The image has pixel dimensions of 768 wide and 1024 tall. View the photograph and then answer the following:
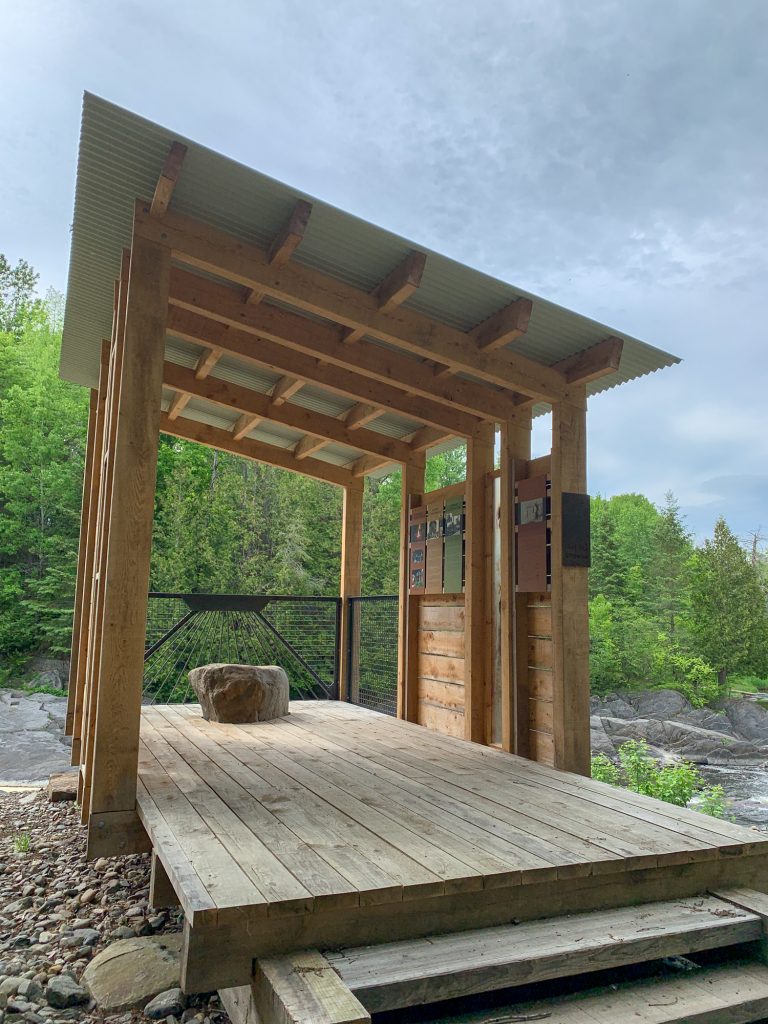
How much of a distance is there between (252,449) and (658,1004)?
591 cm

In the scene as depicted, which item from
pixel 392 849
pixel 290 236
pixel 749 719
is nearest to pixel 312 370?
pixel 290 236

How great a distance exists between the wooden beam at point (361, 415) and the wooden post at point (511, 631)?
129cm

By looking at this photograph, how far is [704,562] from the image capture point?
85.3 feet

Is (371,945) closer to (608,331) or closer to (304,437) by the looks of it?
(608,331)

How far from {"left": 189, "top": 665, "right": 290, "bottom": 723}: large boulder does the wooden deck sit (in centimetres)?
146

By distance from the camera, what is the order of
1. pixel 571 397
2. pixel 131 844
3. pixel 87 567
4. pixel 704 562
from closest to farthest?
pixel 131 844
pixel 571 397
pixel 87 567
pixel 704 562

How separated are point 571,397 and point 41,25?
185 feet

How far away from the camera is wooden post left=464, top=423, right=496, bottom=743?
5.06 meters

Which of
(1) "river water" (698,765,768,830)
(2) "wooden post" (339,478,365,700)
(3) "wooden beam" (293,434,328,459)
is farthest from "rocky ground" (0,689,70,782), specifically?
(1) "river water" (698,765,768,830)

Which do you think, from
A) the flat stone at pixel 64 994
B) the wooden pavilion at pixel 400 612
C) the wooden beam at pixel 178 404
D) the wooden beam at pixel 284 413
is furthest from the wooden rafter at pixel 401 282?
the flat stone at pixel 64 994

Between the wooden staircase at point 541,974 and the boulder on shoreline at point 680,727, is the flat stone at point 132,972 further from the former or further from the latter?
the boulder on shoreline at point 680,727

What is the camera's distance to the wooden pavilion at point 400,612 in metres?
2.23

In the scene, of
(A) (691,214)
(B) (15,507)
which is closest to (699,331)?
(A) (691,214)

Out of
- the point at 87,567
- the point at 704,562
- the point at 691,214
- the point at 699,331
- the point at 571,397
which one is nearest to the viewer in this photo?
the point at 571,397
